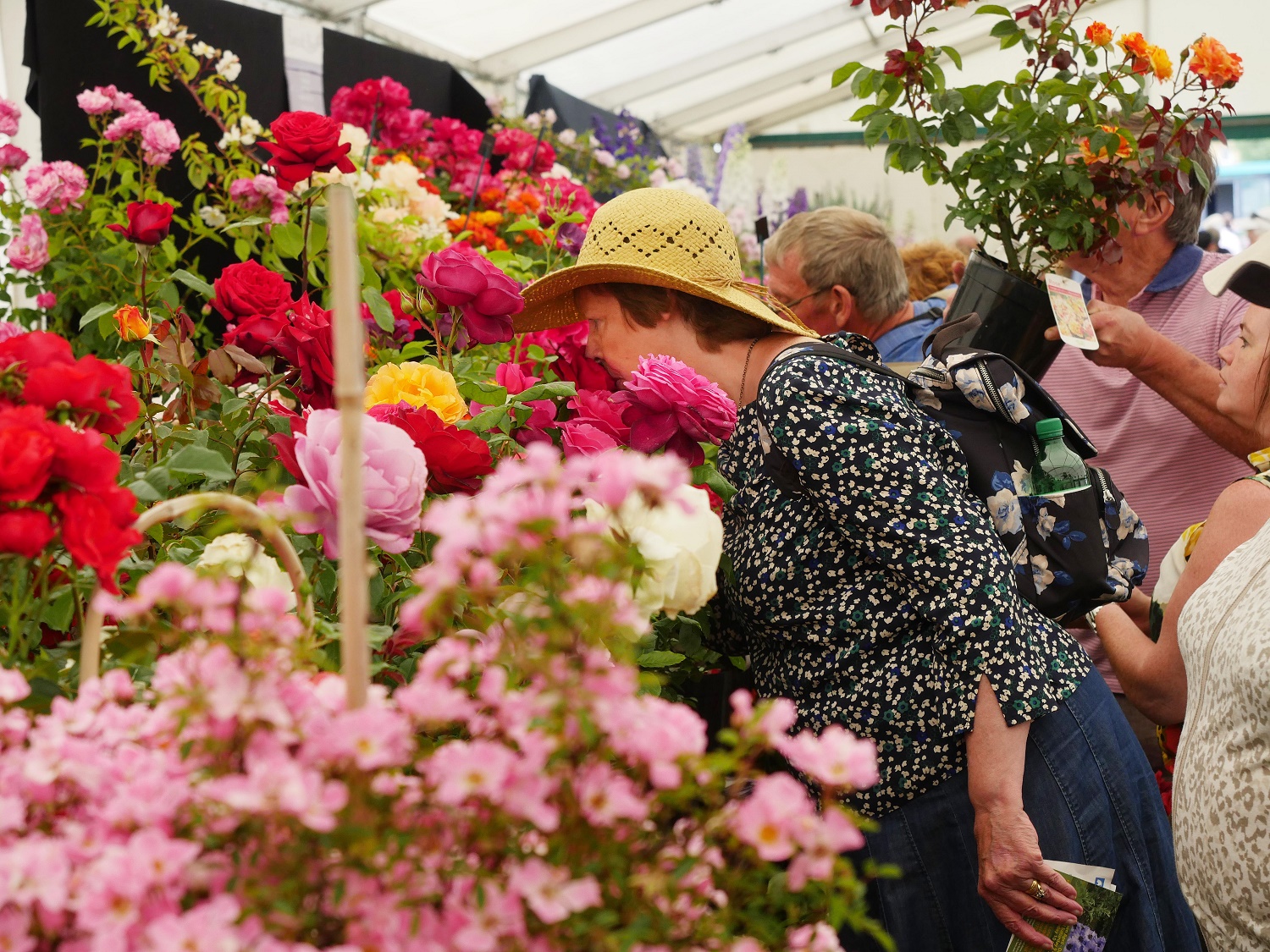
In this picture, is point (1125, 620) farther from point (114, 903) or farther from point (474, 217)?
point (114, 903)

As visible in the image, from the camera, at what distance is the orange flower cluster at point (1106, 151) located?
5.68ft

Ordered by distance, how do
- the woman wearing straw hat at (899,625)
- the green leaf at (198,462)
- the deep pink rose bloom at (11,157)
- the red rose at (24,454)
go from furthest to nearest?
1. the deep pink rose bloom at (11,157)
2. the woman wearing straw hat at (899,625)
3. the green leaf at (198,462)
4. the red rose at (24,454)

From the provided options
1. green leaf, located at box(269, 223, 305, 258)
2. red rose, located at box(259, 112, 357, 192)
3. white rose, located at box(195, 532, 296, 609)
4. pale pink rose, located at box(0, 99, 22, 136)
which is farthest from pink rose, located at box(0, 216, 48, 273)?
white rose, located at box(195, 532, 296, 609)

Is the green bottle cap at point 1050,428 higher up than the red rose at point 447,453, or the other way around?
the red rose at point 447,453

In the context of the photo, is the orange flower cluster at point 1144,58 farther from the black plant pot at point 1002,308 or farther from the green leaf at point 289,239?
the green leaf at point 289,239

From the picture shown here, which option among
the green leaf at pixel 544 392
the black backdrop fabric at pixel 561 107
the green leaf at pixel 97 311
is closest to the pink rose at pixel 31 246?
the green leaf at pixel 97 311

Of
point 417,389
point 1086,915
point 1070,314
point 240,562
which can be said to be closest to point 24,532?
point 240,562

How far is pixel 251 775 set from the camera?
0.37 m

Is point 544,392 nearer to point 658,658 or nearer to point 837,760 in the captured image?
point 658,658

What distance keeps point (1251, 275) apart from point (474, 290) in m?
→ 1.05

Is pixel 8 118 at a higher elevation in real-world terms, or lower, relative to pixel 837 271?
higher

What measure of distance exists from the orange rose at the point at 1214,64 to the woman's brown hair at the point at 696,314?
1.07 m

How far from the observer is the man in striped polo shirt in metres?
1.90

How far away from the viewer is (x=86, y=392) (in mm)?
565
